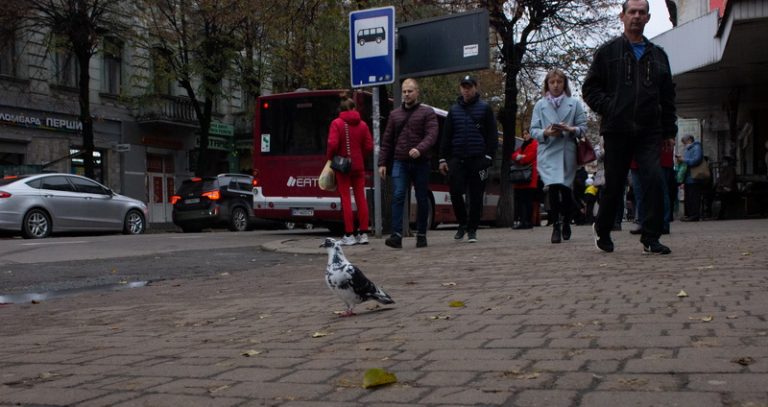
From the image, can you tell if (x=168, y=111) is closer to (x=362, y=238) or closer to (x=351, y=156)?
(x=351, y=156)

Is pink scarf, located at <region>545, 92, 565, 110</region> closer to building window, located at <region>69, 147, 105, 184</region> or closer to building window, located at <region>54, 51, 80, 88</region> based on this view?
building window, located at <region>54, 51, 80, 88</region>

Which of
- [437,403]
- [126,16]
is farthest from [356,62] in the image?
[126,16]

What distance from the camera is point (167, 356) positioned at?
12.0 feet

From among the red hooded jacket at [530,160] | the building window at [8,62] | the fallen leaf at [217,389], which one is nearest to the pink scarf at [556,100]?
the red hooded jacket at [530,160]

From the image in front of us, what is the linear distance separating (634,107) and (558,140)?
1.88m

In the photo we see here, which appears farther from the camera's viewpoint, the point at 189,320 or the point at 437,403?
the point at 189,320

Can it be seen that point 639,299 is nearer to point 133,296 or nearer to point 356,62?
point 133,296

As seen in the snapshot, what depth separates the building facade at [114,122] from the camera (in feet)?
87.2

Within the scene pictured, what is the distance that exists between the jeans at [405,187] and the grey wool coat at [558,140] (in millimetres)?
1426

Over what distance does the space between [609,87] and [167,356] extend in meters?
4.58

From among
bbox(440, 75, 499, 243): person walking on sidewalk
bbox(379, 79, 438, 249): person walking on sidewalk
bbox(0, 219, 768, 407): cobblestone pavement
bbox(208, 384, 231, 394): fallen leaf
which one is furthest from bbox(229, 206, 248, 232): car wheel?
bbox(208, 384, 231, 394): fallen leaf

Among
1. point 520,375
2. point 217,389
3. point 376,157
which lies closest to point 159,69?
point 376,157

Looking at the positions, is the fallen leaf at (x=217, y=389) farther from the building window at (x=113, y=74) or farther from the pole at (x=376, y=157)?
the building window at (x=113, y=74)

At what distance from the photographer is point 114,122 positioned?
103 ft
